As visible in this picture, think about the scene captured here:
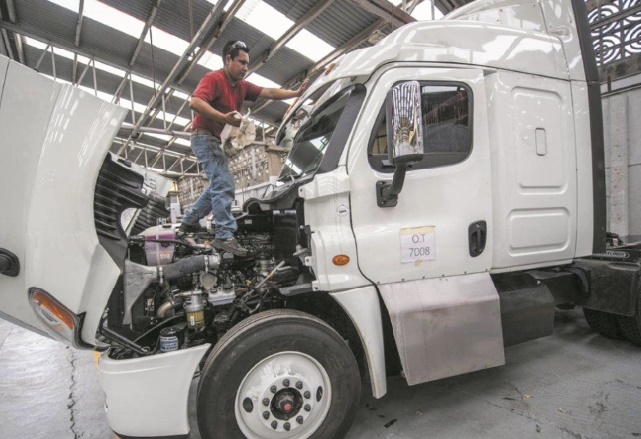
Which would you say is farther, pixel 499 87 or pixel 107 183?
pixel 499 87

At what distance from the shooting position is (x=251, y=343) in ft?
5.57

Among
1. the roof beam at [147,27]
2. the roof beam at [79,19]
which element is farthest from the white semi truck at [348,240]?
the roof beam at [79,19]

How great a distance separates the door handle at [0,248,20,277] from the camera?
145 centimetres

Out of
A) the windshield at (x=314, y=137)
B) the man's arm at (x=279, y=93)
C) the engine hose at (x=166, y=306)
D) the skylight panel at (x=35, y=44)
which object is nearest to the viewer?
the engine hose at (x=166, y=306)

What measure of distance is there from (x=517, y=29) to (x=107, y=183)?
3014 mm

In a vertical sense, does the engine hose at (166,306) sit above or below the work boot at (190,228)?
below

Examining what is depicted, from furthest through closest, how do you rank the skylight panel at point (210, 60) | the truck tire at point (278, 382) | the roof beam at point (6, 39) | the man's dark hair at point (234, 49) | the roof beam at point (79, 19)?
1. the skylight panel at point (210, 60)
2. the roof beam at point (6, 39)
3. the roof beam at point (79, 19)
4. the man's dark hair at point (234, 49)
5. the truck tire at point (278, 382)

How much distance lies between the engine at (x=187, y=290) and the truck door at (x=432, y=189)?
0.46m

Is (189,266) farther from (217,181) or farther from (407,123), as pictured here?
(407,123)

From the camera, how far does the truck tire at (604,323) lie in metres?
3.03

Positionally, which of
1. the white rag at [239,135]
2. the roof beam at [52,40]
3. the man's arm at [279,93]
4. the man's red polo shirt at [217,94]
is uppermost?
the roof beam at [52,40]

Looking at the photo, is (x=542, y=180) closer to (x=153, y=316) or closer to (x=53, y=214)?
(x=153, y=316)

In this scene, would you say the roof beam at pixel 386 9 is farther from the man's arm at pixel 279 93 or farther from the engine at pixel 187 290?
the engine at pixel 187 290

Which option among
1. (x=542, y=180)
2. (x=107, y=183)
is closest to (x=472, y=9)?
(x=542, y=180)
